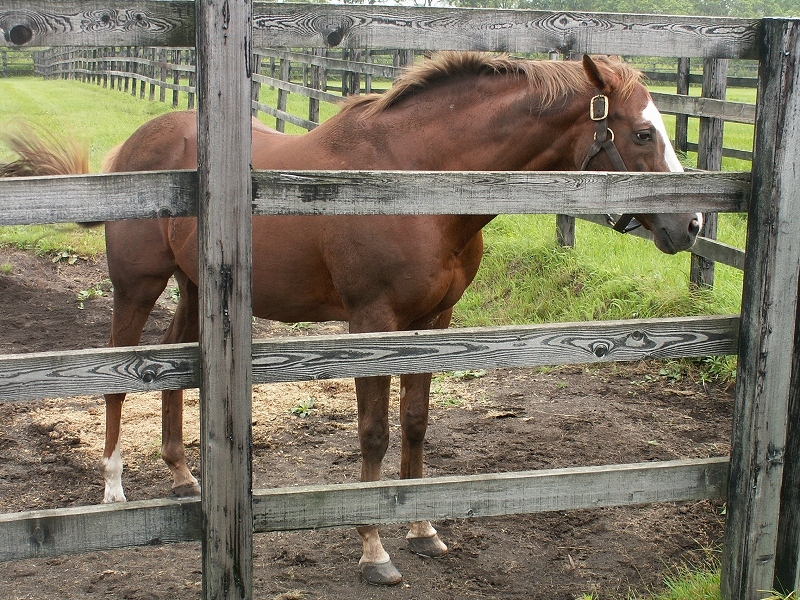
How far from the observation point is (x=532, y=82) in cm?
331

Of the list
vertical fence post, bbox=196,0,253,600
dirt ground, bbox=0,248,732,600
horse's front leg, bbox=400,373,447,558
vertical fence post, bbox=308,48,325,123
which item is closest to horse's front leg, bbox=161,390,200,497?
dirt ground, bbox=0,248,732,600

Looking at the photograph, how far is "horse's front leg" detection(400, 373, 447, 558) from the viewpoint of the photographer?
377 centimetres

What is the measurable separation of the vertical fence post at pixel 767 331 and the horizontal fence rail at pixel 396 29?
0.17m

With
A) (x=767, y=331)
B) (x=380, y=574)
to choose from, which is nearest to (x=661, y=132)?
(x=767, y=331)

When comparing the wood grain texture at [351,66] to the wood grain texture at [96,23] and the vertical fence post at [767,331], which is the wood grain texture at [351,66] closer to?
the vertical fence post at [767,331]

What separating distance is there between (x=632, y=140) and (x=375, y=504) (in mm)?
1626

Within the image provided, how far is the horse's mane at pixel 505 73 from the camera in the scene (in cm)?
327

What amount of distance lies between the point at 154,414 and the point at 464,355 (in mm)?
3155

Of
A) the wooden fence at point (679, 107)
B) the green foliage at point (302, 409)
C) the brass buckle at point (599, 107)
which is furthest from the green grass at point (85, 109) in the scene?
the brass buckle at point (599, 107)

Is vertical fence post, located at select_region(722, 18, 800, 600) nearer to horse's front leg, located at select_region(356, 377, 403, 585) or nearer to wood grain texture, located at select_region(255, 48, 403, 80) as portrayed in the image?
horse's front leg, located at select_region(356, 377, 403, 585)

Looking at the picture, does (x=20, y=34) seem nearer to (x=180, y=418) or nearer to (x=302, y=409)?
(x=180, y=418)

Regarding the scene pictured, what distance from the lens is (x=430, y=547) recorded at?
3.76 m

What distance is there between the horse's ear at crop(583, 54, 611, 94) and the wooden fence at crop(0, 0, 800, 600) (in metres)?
0.25

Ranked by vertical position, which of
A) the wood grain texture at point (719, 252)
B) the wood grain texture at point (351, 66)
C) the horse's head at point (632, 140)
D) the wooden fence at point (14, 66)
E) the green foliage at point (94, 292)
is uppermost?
the wooden fence at point (14, 66)
